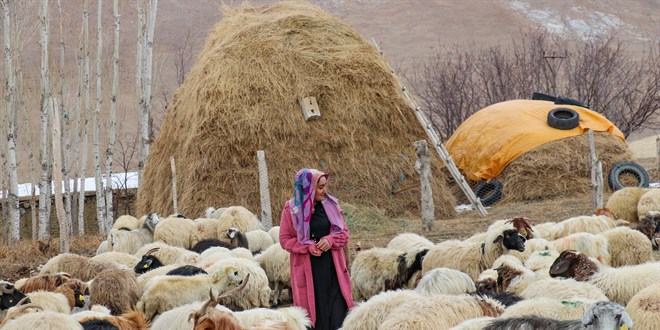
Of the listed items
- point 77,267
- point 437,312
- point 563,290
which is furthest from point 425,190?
point 437,312

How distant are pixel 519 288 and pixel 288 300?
3345mm

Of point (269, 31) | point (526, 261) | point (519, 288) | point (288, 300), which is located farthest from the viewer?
point (269, 31)

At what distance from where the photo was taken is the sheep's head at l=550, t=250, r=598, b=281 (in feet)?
29.2

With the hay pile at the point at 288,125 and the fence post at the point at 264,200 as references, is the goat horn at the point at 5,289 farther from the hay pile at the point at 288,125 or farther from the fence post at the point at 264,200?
the hay pile at the point at 288,125

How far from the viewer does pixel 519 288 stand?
8797mm

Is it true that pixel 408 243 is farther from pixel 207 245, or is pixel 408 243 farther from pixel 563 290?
pixel 563 290

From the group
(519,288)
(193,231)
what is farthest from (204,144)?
(519,288)

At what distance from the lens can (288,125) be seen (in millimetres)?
19125

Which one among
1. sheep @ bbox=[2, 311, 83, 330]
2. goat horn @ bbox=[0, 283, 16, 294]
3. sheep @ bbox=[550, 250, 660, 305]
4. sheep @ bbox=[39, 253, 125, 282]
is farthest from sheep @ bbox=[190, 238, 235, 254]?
sheep @ bbox=[2, 311, 83, 330]

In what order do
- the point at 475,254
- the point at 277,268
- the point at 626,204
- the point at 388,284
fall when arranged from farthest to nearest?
the point at 626,204
the point at 277,268
the point at 475,254
the point at 388,284

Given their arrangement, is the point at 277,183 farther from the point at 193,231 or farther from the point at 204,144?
the point at 193,231

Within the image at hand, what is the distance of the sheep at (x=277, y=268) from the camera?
426 inches

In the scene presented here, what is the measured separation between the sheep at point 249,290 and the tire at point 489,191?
12.3 metres

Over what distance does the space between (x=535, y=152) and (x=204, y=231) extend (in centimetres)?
960
